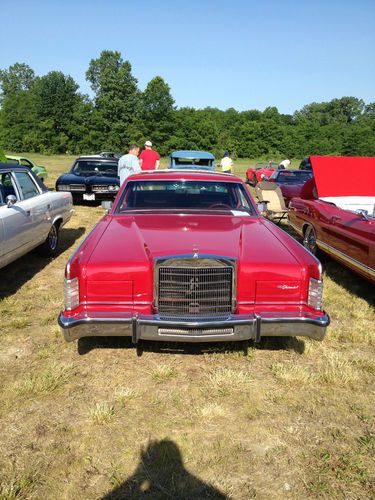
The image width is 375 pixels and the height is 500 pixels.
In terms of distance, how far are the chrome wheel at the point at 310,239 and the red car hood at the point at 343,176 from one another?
0.61m

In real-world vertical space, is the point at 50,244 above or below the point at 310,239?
below

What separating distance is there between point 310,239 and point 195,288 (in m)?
4.23

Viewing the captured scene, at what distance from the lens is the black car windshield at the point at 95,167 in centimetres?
1196

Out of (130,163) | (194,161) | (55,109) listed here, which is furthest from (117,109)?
(130,163)

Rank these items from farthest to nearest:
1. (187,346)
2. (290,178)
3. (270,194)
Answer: (290,178) < (270,194) < (187,346)

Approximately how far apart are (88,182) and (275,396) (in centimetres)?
931

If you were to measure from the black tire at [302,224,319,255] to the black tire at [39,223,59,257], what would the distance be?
4228 millimetres

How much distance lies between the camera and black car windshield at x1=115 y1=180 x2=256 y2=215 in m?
4.43

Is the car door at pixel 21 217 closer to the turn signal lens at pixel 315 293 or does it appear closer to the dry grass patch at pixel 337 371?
the turn signal lens at pixel 315 293

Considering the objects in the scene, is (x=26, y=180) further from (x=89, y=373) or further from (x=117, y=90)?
(x=117, y=90)

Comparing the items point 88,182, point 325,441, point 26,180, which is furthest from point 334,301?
point 88,182

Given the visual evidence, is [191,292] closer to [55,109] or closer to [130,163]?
[130,163]

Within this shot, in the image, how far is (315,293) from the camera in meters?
3.09

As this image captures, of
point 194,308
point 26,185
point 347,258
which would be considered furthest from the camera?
point 26,185
